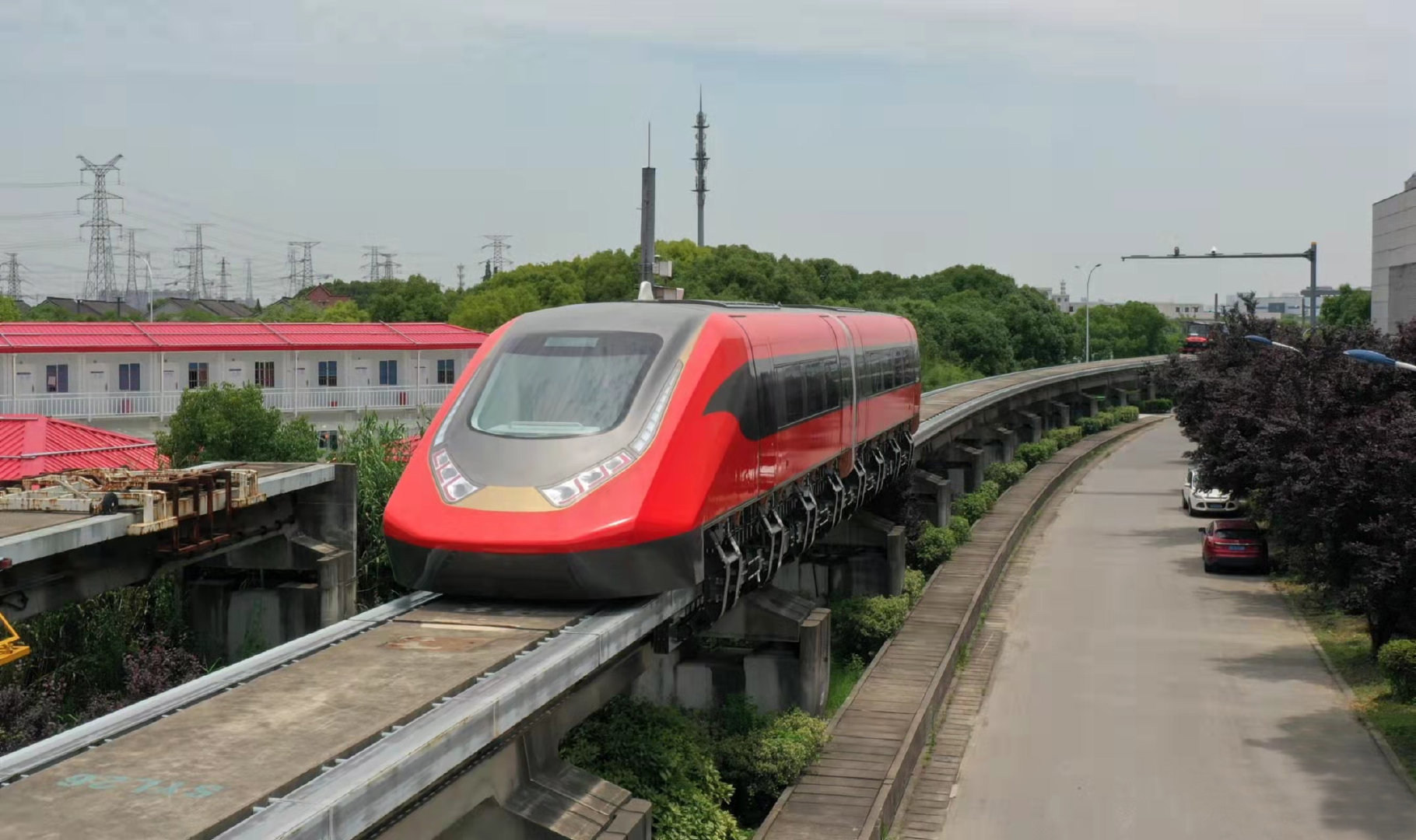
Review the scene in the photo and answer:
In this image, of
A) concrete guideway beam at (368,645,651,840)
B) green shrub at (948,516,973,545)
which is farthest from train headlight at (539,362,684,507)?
green shrub at (948,516,973,545)

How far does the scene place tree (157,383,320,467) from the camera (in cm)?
3300

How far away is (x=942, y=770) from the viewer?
2341 centimetres

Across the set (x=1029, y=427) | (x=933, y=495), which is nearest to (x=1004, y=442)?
(x=1029, y=427)

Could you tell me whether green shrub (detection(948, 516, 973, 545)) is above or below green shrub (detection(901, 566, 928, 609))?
above

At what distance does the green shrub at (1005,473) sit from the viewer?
55.5 meters

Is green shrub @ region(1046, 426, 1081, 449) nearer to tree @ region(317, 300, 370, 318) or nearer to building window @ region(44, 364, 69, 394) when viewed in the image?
building window @ region(44, 364, 69, 394)

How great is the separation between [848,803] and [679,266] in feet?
288

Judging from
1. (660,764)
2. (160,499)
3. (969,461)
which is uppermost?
(160,499)

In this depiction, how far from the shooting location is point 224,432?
32.9 meters

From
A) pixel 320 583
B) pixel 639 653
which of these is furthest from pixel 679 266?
pixel 639 653

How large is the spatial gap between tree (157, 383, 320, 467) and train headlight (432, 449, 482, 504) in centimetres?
1925

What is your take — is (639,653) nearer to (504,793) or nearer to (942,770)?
(504,793)

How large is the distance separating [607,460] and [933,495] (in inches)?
1114

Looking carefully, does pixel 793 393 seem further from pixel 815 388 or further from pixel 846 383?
pixel 846 383
